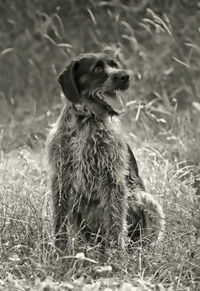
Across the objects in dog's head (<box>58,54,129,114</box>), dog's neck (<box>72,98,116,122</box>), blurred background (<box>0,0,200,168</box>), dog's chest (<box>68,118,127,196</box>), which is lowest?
blurred background (<box>0,0,200,168</box>)

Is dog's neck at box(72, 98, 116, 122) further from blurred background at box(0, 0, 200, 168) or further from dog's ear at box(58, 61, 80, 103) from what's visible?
blurred background at box(0, 0, 200, 168)

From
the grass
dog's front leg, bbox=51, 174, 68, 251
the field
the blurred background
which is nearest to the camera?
the grass

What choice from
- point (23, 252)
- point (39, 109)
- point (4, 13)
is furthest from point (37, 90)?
point (23, 252)

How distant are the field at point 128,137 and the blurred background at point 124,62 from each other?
0.02m

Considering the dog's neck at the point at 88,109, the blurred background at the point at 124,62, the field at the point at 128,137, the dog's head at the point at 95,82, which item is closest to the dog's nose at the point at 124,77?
the dog's head at the point at 95,82

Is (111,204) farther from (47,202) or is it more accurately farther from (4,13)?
(4,13)

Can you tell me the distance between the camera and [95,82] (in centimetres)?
498

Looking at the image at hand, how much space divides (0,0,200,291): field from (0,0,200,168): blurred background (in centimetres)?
2

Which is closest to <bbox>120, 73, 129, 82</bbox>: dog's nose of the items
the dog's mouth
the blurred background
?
the dog's mouth

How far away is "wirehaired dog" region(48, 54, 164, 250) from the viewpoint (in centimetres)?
494

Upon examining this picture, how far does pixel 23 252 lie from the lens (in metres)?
4.74

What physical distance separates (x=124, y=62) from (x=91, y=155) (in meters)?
3.18

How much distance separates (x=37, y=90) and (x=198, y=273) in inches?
217

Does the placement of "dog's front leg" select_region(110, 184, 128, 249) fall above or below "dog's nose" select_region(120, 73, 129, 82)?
below
